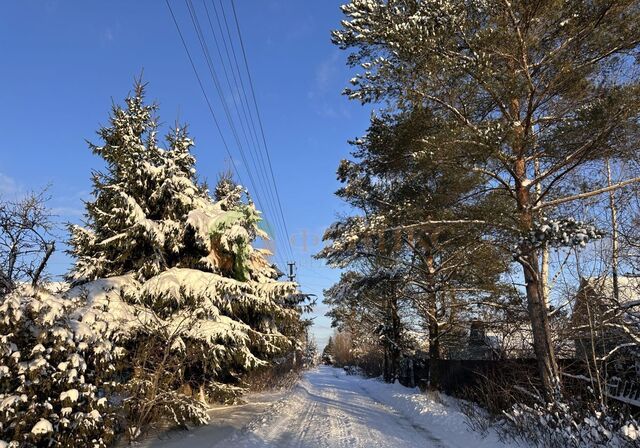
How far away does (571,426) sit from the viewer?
24.1ft

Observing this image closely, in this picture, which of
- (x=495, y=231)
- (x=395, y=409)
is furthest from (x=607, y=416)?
(x=395, y=409)

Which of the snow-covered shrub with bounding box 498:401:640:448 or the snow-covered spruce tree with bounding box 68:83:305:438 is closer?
the snow-covered shrub with bounding box 498:401:640:448

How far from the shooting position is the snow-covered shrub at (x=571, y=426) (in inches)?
253

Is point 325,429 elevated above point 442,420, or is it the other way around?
point 442,420

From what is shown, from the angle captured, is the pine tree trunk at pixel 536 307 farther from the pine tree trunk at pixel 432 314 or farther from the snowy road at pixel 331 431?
the pine tree trunk at pixel 432 314

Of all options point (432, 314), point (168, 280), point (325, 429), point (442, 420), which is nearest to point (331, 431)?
point (325, 429)

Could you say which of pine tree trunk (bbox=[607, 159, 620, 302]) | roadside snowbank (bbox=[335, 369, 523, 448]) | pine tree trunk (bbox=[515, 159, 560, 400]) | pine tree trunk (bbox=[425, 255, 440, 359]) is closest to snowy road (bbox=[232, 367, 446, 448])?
roadside snowbank (bbox=[335, 369, 523, 448])

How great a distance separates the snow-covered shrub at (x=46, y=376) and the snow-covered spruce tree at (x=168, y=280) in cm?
101

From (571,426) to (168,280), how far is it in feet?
25.8

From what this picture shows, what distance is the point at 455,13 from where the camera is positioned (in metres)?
8.98

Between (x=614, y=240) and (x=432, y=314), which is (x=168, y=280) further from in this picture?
(x=432, y=314)

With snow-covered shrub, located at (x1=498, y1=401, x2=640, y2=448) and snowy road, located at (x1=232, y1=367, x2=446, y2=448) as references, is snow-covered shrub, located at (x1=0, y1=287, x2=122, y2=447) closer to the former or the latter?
snowy road, located at (x1=232, y1=367, x2=446, y2=448)

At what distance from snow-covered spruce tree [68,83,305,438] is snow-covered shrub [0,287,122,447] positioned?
39.7 inches

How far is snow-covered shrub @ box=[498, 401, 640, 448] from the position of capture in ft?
21.1
